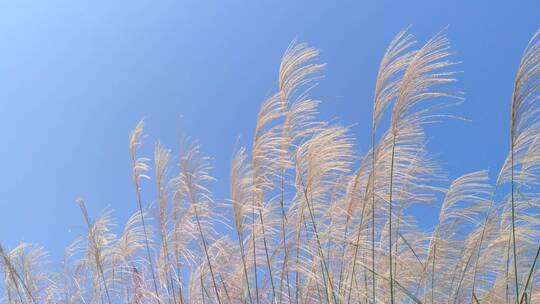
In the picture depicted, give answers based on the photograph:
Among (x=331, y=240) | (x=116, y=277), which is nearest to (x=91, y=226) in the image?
(x=116, y=277)

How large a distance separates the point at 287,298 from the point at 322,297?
24cm

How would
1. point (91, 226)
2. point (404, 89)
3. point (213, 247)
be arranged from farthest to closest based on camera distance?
point (91, 226) → point (213, 247) → point (404, 89)

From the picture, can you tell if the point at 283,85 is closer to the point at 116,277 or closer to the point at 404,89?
the point at 404,89

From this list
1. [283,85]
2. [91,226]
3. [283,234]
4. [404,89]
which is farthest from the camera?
[91,226]

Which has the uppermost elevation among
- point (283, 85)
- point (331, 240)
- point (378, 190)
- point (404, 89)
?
point (283, 85)

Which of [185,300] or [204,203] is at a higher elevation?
[204,203]

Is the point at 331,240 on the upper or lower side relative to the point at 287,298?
upper

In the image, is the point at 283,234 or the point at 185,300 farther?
the point at 185,300

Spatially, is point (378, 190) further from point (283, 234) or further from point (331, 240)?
point (283, 234)

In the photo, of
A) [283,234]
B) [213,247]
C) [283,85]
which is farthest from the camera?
[213,247]

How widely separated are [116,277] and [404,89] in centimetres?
251

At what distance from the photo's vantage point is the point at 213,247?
3.69 meters

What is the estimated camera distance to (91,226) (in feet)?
13.0

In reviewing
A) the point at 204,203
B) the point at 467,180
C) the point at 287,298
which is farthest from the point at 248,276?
the point at 467,180
